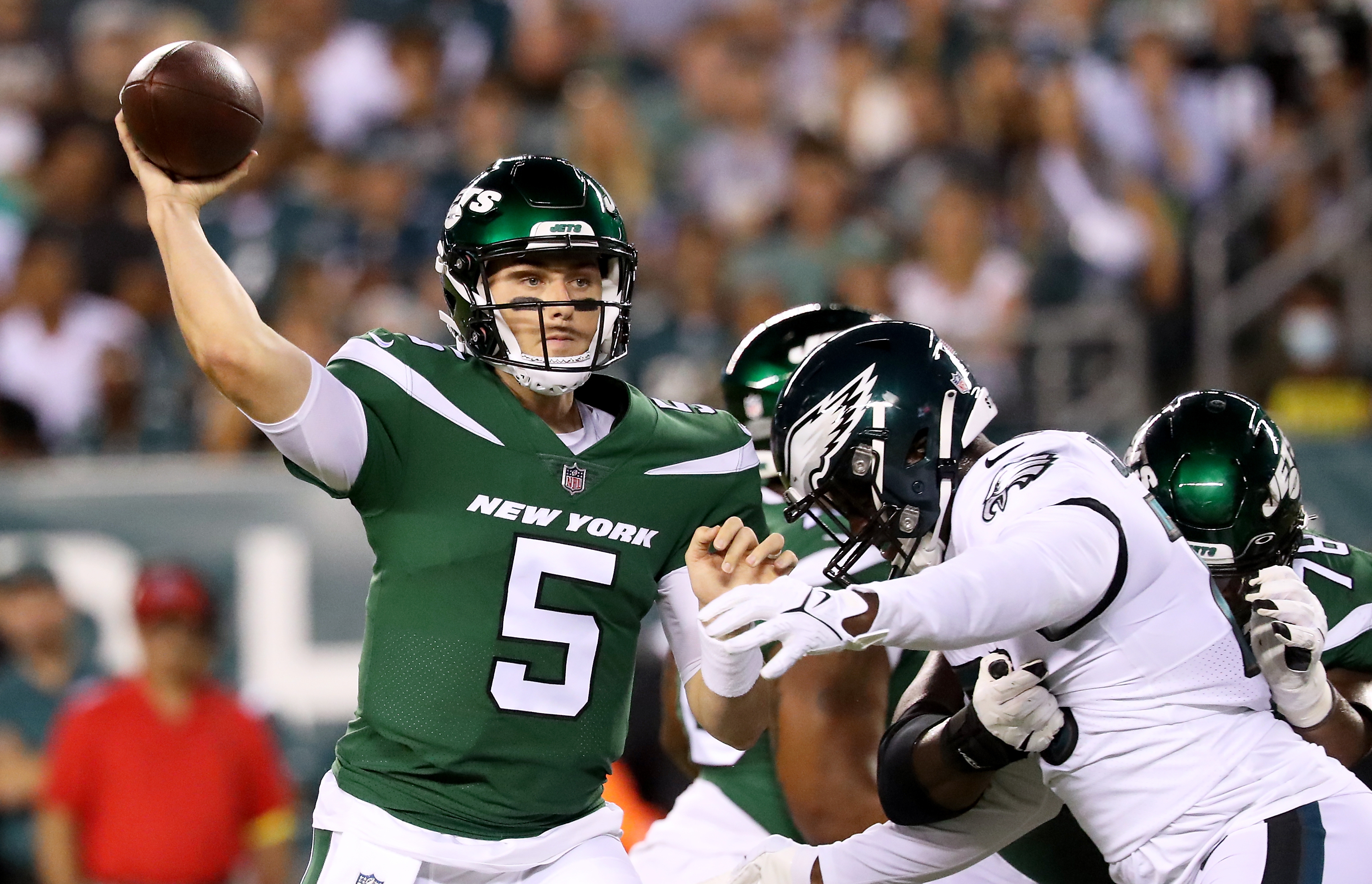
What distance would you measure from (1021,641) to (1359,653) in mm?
1066

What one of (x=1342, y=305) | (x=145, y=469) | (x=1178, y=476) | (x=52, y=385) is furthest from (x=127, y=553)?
(x=1342, y=305)

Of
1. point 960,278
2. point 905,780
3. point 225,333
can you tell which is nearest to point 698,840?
point 905,780

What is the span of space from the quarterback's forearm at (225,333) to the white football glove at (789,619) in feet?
2.87

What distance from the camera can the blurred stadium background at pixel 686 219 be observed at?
7.20 m

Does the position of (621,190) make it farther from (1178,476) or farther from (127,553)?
(1178,476)

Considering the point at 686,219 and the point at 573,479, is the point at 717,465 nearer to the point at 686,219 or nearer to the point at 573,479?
the point at 573,479

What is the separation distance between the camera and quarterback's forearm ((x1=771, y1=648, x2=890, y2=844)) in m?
3.69

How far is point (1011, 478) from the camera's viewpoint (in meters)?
2.87

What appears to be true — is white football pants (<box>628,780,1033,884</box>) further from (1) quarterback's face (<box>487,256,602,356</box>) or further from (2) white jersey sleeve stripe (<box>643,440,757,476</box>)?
(1) quarterback's face (<box>487,256,602,356</box>)

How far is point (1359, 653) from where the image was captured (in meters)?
3.63

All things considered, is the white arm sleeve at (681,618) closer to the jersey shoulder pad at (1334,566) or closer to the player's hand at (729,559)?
the player's hand at (729,559)

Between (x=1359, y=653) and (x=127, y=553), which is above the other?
(x=1359, y=653)

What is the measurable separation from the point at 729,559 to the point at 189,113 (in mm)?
1307

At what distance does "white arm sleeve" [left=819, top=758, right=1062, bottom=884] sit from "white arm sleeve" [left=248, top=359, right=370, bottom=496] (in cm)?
135
